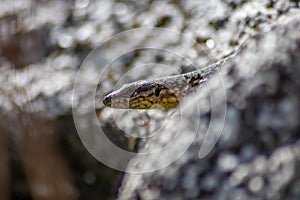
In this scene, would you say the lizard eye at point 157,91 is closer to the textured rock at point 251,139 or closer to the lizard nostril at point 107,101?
the lizard nostril at point 107,101

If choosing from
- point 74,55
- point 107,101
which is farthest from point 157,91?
point 74,55

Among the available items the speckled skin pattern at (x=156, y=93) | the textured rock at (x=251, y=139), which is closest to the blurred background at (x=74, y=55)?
the speckled skin pattern at (x=156, y=93)

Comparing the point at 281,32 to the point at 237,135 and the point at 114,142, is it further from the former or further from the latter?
the point at 114,142

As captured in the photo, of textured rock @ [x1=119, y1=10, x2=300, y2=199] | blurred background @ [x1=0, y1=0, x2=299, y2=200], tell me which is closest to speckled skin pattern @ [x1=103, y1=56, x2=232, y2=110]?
blurred background @ [x1=0, y1=0, x2=299, y2=200]

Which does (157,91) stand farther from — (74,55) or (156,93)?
(74,55)

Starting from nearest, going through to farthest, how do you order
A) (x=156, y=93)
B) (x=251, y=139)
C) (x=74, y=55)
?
(x=251, y=139)
(x=156, y=93)
(x=74, y=55)
